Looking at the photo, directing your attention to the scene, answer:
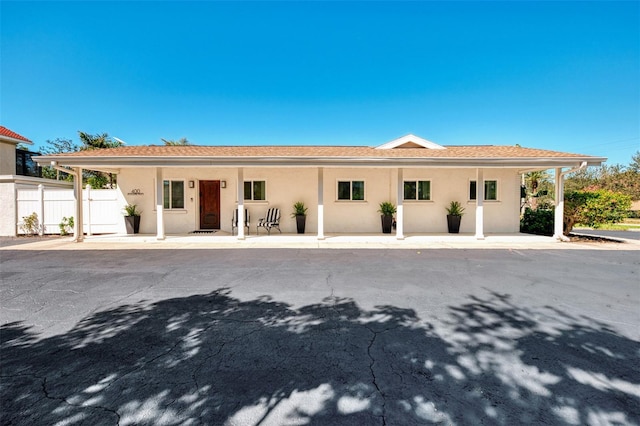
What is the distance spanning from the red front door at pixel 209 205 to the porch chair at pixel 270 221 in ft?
6.87

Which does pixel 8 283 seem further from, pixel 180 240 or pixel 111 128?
pixel 111 128

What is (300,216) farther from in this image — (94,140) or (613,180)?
(613,180)

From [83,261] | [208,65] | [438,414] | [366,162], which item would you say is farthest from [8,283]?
[208,65]

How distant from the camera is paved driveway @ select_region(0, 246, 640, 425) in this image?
6.73 ft

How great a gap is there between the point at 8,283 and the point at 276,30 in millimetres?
14312

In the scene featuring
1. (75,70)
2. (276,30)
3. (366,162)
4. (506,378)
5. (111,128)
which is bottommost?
(506,378)

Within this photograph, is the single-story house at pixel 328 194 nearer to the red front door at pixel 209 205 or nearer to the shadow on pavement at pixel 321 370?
the red front door at pixel 209 205

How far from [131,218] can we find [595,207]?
703 inches

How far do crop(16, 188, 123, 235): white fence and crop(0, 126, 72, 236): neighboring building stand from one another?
0.92 feet

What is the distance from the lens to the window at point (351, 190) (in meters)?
12.5

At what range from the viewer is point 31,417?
6.38 ft

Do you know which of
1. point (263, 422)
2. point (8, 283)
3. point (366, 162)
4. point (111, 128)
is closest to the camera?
point (263, 422)

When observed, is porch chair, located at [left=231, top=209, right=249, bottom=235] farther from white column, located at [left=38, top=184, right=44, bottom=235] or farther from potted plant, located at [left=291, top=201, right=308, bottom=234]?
white column, located at [left=38, top=184, right=44, bottom=235]

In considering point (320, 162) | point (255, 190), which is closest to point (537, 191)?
point (320, 162)
